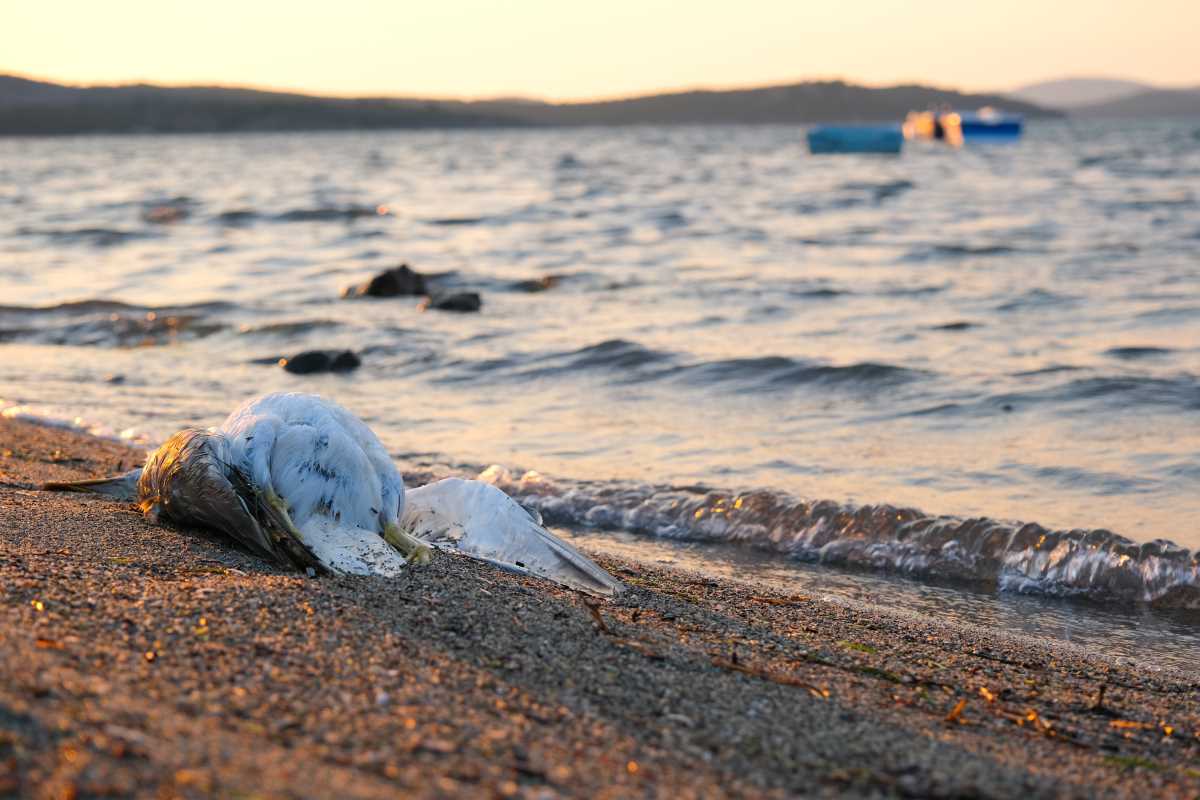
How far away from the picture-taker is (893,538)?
5.58 metres

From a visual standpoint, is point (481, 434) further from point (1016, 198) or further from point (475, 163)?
point (475, 163)

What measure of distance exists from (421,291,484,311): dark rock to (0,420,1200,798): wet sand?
8.84 meters

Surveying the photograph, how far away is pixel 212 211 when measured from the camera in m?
27.6

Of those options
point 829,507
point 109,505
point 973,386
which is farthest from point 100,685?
point 973,386

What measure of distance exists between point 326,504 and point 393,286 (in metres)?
10.6

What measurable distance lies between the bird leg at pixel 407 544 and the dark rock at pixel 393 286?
34.3 feet

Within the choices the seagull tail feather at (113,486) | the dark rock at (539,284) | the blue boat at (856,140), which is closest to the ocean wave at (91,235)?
the dark rock at (539,284)

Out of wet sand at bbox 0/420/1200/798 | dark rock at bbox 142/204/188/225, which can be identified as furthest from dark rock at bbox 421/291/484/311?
dark rock at bbox 142/204/188/225

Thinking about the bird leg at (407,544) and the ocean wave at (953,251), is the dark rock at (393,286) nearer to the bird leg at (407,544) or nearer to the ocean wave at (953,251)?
the ocean wave at (953,251)

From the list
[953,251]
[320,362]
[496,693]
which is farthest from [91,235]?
[496,693]

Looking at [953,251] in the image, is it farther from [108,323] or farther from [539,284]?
[108,323]

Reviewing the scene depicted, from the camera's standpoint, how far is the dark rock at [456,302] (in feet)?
43.1

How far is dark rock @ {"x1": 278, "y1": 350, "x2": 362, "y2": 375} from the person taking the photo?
996 centimetres

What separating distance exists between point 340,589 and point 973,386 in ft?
19.2
